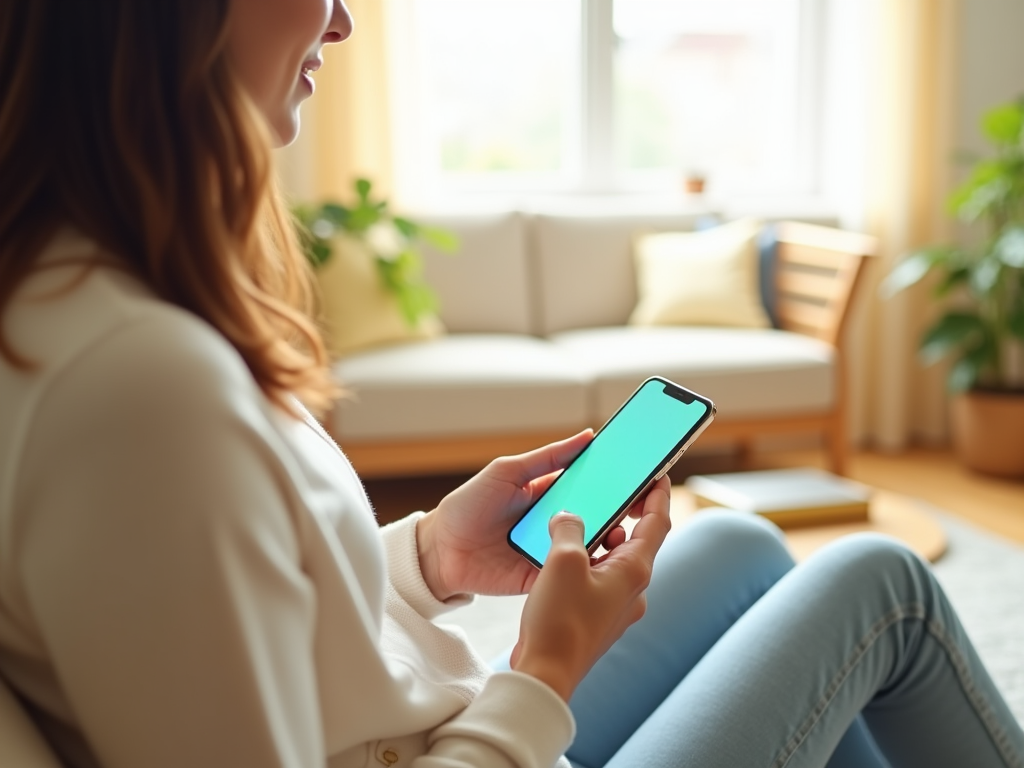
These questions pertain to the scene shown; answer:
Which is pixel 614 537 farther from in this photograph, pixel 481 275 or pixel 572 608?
pixel 481 275

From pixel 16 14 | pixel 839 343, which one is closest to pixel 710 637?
pixel 16 14

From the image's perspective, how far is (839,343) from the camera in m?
3.40

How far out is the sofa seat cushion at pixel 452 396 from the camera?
3.03m

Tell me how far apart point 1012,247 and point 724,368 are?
37.1 inches

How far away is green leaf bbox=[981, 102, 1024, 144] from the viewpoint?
3512 mm

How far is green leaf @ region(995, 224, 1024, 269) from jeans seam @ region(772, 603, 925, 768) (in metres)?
2.52

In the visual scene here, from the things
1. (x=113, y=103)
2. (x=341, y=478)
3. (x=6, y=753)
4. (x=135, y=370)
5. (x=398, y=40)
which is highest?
(x=398, y=40)

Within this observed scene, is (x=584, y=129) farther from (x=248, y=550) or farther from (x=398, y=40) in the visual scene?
(x=248, y=550)

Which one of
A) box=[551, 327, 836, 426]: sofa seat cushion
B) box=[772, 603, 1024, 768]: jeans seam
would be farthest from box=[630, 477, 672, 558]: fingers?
box=[551, 327, 836, 426]: sofa seat cushion

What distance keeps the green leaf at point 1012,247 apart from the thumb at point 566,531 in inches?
112

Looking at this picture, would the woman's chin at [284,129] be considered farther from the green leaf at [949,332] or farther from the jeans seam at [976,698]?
the green leaf at [949,332]

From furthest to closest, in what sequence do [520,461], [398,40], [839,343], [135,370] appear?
1. [398,40]
2. [839,343]
3. [520,461]
4. [135,370]

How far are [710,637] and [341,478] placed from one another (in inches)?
24.4

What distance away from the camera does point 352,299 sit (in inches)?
126
